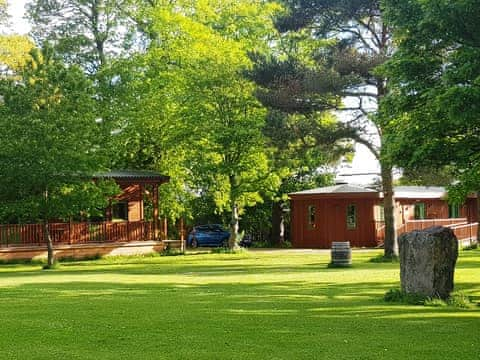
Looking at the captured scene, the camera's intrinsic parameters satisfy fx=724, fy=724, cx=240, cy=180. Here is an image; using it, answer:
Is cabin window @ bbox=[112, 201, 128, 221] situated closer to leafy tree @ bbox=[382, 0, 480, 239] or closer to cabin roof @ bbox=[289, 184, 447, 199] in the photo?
cabin roof @ bbox=[289, 184, 447, 199]

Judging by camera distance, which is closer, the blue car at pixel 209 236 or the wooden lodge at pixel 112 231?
the wooden lodge at pixel 112 231

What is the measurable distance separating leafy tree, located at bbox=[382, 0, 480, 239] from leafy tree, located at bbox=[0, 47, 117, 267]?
1472cm

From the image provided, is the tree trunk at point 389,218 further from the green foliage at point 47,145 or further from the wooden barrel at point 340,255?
the green foliage at point 47,145

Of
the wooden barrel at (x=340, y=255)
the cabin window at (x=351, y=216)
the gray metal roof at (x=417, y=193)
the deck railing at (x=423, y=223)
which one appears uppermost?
the gray metal roof at (x=417, y=193)

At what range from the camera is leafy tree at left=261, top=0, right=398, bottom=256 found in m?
24.0

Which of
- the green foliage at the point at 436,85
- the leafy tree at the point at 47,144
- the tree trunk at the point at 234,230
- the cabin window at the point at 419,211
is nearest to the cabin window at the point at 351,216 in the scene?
the cabin window at the point at 419,211

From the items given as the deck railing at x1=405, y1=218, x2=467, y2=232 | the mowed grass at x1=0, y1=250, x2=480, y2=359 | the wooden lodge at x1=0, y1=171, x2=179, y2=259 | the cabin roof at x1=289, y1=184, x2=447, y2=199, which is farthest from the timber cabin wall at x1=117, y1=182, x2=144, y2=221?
the mowed grass at x1=0, y1=250, x2=480, y2=359

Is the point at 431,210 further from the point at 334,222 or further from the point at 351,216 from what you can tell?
the point at 334,222

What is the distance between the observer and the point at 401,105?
1362cm

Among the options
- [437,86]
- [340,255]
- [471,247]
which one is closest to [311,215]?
[471,247]

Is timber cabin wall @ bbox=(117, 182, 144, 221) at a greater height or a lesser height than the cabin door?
greater

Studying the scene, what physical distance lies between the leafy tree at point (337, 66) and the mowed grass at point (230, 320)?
7140mm

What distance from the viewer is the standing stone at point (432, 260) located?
42.0 ft

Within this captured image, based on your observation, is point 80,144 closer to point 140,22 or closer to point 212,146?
point 212,146
